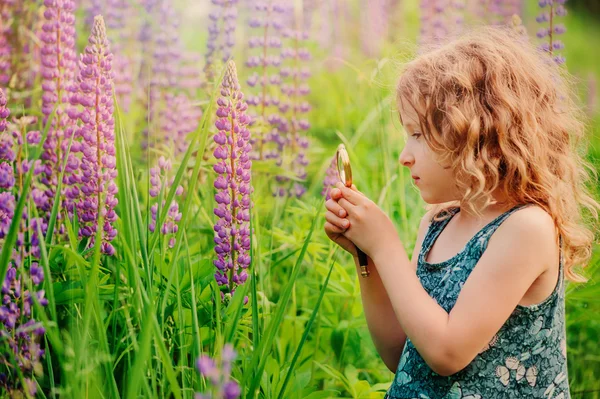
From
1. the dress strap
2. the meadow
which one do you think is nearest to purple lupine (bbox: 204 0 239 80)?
the meadow

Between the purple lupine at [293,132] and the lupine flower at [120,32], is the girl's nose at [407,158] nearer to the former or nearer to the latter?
the purple lupine at [293,132]

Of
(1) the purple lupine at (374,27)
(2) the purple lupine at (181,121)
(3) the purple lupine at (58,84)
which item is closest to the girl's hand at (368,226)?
(3) the purple lupine at (58,84)

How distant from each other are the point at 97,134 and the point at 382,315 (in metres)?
0.91

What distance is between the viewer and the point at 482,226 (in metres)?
1.83

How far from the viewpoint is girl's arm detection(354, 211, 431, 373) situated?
2.00 metres

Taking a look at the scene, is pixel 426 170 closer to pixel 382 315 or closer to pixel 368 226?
pixel 368 226

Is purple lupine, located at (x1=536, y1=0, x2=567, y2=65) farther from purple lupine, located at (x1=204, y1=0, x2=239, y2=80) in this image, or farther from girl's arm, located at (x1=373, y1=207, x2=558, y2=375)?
purple lupine, located at (x1=204, y1=0, x2=239, y2=80)

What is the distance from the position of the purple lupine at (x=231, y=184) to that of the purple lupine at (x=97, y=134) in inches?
12.3

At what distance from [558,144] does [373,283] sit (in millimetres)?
599

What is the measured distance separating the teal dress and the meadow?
331mm

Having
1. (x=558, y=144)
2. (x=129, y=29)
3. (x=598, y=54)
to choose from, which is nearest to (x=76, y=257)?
(x=558, y=144)

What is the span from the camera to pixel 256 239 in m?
2.38

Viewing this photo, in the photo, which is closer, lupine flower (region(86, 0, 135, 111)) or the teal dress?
the teal dress

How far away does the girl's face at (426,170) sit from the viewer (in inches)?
70.7
